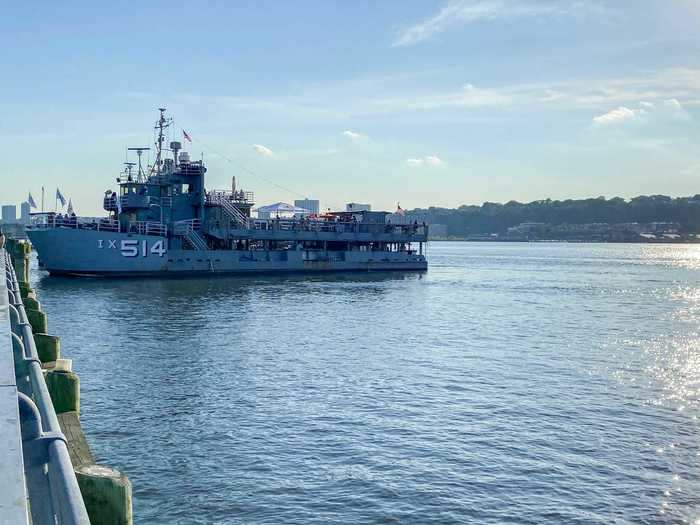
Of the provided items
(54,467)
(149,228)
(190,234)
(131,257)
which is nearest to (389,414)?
(54,467)

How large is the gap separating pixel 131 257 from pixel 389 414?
152ft

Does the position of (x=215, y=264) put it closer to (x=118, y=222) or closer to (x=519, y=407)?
(x=118, y=222)

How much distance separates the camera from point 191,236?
64438 mm

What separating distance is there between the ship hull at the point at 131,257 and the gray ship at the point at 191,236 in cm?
9

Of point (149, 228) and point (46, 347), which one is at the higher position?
point (149, 228)

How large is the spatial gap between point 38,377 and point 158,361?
20.5m

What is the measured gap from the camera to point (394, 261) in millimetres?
80750

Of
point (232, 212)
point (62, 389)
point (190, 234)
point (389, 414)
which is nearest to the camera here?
point (62, 389)

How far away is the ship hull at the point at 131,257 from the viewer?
193ft

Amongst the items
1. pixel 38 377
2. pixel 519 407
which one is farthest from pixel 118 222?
pixel 38 377

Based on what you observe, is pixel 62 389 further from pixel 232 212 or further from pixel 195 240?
pixel 232 212

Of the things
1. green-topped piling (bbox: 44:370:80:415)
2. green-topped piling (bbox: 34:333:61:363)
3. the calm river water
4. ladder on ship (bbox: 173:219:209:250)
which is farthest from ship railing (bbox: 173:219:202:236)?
green-topped piling (bbox: 44:370:80:415)

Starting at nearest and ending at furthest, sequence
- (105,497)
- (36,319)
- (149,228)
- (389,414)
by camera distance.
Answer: (105,497), (36,319), (389,414), (149,228)

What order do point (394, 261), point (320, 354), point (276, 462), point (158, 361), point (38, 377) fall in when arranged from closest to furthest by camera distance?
1. point (38, 377)
2. point (276, 462)
3. point (158, 361)
4. point (320, 354)
5. point (394, 261)
